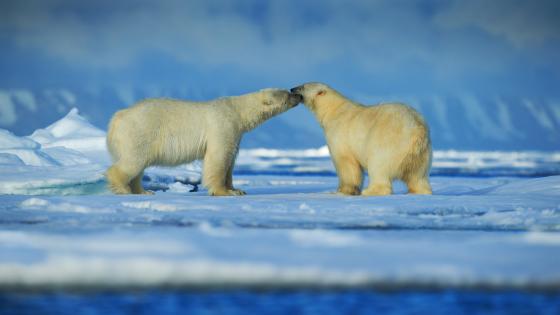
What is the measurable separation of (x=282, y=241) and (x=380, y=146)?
304cm

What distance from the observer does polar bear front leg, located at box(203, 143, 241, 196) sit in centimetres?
799

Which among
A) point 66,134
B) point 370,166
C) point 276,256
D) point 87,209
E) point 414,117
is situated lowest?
point 276,256

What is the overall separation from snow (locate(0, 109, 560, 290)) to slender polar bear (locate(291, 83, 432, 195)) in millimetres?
392

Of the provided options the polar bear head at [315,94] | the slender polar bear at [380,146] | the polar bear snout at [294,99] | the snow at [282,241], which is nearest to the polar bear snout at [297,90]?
the polar bear head at [315,94]

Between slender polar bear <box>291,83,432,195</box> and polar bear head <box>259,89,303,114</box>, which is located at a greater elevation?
polar bear head <box>259,89,303,114</box>

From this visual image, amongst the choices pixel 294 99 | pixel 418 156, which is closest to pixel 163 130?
pixel 294 99

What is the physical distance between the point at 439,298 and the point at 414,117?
4.13 metres

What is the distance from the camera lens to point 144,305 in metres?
3.36

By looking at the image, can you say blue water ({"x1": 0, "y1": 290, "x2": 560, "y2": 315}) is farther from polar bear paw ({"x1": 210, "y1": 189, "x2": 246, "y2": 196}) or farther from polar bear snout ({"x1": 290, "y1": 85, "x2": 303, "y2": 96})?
polar bear snout ({"x1": 290, "y1": 85, "x2": 303, "y2": 96})

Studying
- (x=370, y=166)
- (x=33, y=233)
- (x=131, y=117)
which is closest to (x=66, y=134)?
(x=131, y=117)

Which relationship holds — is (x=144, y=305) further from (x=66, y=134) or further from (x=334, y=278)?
(x=66, y=134)

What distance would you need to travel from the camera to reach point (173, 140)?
7.96 m

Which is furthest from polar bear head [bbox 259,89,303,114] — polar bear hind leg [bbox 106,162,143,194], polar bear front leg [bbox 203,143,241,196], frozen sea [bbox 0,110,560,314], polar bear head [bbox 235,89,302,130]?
frozen sea [bbox 0,110,560,314]

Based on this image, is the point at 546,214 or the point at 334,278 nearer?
the point at 334,278
